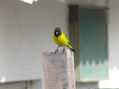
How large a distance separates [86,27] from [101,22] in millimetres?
363

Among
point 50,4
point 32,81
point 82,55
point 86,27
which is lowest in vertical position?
point 32,81

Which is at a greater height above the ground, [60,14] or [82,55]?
[60,14]

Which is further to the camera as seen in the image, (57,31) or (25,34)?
(25,34)

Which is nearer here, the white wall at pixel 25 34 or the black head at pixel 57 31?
the black head at pixel 57 31

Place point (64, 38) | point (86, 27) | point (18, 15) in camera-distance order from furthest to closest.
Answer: point (86, 27)
point (18, 15)
point (64, 38)

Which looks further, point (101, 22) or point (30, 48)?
point (101, 22)

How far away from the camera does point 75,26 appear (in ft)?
19.8

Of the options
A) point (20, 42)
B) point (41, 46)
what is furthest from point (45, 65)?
point (41, 46)

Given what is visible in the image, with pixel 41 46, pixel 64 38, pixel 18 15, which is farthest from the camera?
pixel 41 46

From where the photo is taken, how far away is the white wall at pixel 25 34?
191 inches

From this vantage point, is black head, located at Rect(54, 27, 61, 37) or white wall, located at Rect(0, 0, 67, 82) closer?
black head, located at Rect(54, 27, 61, 37)

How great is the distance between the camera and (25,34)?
207 inches

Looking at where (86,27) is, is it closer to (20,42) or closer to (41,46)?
(41,46)

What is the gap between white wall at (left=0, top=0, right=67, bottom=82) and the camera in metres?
4.85
